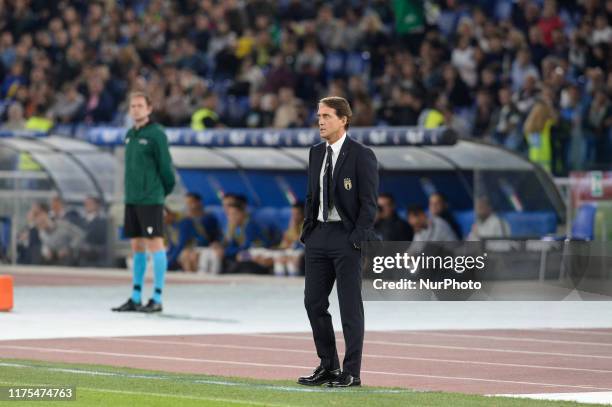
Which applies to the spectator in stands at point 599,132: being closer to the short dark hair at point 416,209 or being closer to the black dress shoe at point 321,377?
the short dark hair at point 416,209

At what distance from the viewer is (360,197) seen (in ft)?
34.2

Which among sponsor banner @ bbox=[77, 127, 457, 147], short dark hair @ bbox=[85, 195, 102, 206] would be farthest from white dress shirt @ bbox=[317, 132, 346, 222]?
short dark hair @ bbox=[85, 195, 102, 206]

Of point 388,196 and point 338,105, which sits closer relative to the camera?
point 338,105

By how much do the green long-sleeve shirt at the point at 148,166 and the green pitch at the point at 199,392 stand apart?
20.6 ft

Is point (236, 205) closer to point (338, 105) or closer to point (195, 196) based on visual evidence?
point (195, 196)

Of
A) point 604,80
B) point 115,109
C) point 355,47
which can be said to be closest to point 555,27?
point 604,80

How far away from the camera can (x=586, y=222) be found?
2289 cm

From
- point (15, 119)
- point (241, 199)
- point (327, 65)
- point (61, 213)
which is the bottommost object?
point (61, 213)

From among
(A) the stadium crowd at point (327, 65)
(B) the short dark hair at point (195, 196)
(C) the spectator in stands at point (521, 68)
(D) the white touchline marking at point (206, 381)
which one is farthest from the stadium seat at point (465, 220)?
(D) the white touchline marking at point (206, 381)

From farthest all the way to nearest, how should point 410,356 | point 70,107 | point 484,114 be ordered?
1. point 70,107
2. point 484,114
3. point 410,356

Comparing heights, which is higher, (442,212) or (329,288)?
(329,288)

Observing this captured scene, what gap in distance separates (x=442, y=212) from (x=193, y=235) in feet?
15.4

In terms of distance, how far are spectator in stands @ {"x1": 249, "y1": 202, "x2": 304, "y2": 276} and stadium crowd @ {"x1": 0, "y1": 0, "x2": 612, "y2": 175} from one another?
7.41 feet

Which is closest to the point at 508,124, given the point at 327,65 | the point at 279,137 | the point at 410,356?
the point at 279,137
